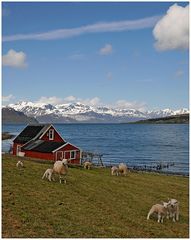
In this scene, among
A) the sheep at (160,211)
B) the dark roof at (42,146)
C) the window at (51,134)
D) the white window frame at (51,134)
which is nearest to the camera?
the sheep at (160,211)

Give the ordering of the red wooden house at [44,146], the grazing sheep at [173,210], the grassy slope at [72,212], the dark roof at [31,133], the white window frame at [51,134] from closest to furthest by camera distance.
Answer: the grassy slope at [72,212], the grazing sheep at [173,210], the red wooden house at [44,146], the white window frame at [51,134], the dark roof at [31,133]

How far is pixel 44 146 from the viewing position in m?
56.9

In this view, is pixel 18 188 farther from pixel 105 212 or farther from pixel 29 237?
pixel 29 237

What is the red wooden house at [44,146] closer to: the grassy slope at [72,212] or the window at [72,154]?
the window at [72,154]

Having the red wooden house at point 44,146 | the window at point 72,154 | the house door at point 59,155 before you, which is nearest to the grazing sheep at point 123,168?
the house door at point 59,155

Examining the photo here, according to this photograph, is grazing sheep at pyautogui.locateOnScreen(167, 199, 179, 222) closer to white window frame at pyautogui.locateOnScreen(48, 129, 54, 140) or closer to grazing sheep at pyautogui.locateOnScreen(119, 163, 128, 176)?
grazing sheep at pyautogui.locateOnScreen(119, 163, 128, 176)

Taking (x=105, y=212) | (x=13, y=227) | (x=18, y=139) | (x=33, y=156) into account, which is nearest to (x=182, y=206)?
(x=105, y=212)

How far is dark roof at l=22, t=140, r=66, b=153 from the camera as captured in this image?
5588 cm

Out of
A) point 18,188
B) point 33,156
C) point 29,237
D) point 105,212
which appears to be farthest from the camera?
point 33,156

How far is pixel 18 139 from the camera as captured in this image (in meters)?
61.8

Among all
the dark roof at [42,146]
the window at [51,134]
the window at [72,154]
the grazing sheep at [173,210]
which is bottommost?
the window at [72,154]

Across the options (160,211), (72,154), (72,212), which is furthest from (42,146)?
(160,211)

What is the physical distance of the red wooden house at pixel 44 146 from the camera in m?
55.8

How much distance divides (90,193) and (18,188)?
18.2ft
